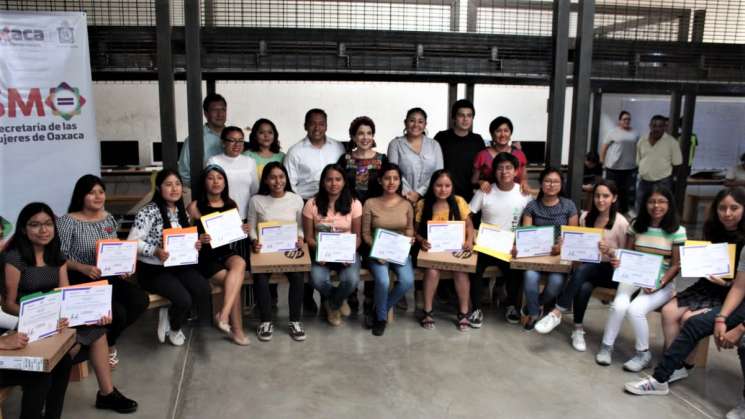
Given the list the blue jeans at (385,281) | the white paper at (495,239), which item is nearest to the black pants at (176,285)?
the blue jeans at (385,281)

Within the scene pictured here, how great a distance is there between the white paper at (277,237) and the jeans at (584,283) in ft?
6.34

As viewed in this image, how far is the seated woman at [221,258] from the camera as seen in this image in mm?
3875

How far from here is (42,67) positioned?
14.7 feet

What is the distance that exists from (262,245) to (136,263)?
2.65 feet


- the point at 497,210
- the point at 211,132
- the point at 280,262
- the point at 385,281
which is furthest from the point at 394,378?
the point at 211,132

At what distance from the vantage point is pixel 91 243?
3477 millimetres

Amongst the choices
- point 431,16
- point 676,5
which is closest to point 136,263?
point 431,16

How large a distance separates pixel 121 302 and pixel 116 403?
646mm

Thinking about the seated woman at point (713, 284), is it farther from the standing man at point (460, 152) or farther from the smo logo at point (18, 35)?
the smo logo at point (18, 35)

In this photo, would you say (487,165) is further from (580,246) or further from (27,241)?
(27,241)

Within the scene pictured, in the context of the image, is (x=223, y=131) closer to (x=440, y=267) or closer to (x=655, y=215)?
(x=440, y=267)

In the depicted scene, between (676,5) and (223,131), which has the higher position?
(676,5)

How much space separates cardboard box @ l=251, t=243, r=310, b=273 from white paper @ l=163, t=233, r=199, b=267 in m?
0.40

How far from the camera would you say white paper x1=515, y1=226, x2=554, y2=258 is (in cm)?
415
